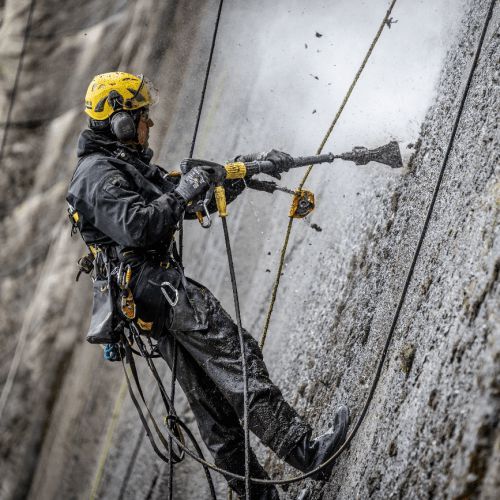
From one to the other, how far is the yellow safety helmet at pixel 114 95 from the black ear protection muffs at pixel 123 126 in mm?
66

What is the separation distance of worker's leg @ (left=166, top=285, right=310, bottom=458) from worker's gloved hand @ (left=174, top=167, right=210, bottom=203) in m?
0.48

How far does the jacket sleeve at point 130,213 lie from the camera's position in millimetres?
2855

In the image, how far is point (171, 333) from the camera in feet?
10.6

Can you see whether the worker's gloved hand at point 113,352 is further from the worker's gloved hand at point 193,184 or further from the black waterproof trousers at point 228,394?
the worker's gloved hand at point 193,184

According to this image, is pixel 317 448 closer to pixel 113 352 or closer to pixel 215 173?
pixel 113 352

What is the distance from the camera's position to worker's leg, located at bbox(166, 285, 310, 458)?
300 cm

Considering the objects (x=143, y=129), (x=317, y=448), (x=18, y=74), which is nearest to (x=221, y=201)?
(x=143, y=129)

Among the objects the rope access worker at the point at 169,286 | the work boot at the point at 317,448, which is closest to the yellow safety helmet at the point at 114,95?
the rope access worker at the point at 169,286

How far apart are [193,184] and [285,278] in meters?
2.16

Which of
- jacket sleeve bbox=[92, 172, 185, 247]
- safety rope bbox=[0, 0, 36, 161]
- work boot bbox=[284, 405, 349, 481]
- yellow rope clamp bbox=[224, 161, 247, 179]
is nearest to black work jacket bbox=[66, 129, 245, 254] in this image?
jacket sleeve bbox=[92, 172, 185, 247]

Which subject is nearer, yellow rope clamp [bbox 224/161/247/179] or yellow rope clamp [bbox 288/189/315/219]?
yellow rope clamp [bbox 224/161/247/179]

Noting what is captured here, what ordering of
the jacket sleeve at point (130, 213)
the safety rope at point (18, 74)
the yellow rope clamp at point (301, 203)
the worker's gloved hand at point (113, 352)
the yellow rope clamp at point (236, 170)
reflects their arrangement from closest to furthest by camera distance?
the jacket sleeve at point (130, 213)
the yellow rope clamp at point (236, 170)
the worker's gloved hand at point (113, 352)
the yellow rope clamp at point (301, 203)
the safety rope at point (18, 74)

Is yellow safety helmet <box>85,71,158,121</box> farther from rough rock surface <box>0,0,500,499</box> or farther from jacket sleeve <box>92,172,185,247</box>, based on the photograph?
rough rock surface <box>0,0,500,499</box>

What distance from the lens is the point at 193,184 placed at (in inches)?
119
